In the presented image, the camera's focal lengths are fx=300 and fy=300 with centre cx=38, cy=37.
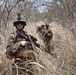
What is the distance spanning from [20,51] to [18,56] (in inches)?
3.8

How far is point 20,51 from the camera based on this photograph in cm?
477

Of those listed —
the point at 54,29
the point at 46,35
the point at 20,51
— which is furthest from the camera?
the point at 54,29

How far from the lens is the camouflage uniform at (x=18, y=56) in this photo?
4.71 metres

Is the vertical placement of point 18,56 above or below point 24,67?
above

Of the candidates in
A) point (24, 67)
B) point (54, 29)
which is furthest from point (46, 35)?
point (24, 67)

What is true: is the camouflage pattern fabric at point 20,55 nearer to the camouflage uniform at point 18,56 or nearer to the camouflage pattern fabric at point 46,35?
the camouflage uniform at point 18,56

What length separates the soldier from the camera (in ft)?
15.5

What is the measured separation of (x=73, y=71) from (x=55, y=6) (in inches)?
352

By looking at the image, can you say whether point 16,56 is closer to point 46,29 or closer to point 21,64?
point 21,64

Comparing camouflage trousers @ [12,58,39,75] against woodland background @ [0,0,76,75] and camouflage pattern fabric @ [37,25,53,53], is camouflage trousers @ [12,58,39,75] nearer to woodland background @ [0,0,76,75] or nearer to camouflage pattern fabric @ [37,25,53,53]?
woodland background @ [0,0,76,75]

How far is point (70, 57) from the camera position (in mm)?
7215

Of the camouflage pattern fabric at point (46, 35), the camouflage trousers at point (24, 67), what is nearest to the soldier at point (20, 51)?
the camouflage trousers at point (24, 67)

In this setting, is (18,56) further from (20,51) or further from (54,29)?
(54,29)

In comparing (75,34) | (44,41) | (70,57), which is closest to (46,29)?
(44,41)
